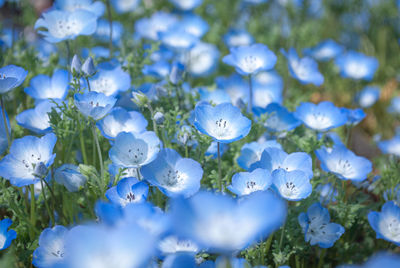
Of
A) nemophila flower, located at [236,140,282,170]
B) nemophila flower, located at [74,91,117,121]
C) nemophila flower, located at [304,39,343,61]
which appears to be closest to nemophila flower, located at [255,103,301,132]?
nemophila flower, located at [236,140,282,170]

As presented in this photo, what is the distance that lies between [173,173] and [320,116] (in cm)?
83

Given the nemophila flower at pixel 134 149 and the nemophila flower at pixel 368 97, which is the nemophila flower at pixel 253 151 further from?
the nemophila flower at pixel 368 97

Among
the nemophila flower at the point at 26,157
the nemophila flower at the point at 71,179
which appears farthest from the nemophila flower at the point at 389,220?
the nemophila flower at the point at 26,157

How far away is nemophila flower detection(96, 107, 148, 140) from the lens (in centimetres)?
155

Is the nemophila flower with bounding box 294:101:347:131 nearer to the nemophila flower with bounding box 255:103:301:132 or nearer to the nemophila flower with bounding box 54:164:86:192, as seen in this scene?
the nemophila flower with bounding box 255:103:301:132

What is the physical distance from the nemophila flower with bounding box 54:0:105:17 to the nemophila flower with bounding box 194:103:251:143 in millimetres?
897

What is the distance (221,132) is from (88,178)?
19.7 inches

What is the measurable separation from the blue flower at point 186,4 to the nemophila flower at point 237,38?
45 centimetres

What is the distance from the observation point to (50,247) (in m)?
1.28

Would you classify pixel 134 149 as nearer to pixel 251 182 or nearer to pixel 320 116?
pixel 251 182

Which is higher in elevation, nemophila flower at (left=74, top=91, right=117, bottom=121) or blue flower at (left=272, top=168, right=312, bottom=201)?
nemophila flower at (left=74, top=91, right=117, bottom=121)

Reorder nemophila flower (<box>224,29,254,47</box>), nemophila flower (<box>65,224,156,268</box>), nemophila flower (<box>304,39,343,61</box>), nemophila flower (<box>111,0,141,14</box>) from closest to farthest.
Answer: nemophila flower (<box>65,224,156,268</box>), nemophila flower (<box>224,29,254,47</box>), nemophila flower (<box>304,39,343,61</box>), nemophila flower (<box>111,0,141,14</box>)

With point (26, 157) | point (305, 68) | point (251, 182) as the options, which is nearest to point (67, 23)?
point (26, 157)

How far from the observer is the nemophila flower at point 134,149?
4.52 ft
